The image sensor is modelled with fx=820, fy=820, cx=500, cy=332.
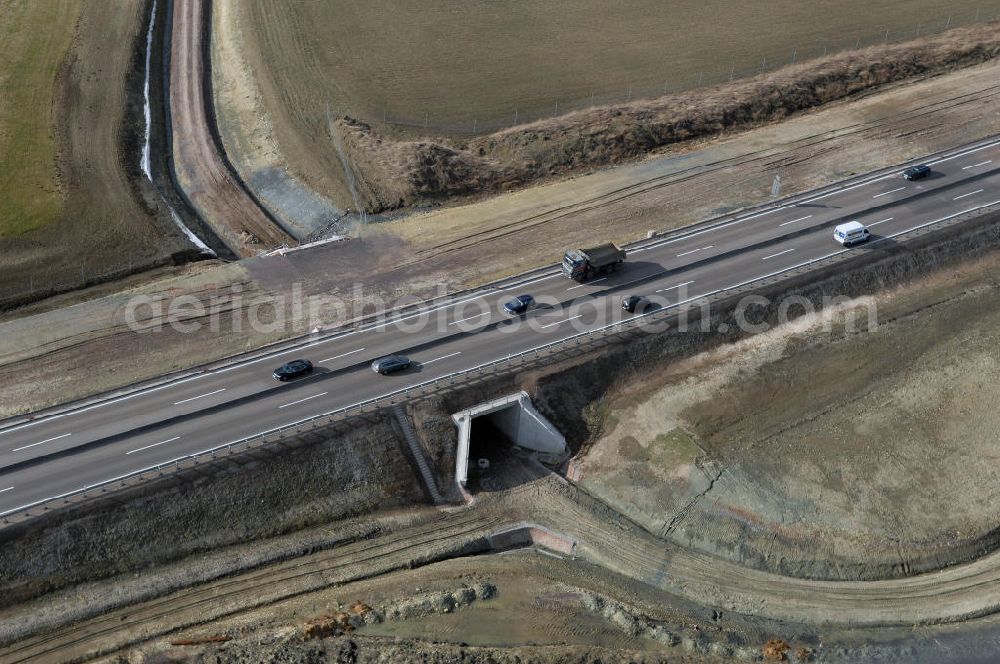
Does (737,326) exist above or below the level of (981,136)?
below

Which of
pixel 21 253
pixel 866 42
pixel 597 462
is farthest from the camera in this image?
pixel 866 42

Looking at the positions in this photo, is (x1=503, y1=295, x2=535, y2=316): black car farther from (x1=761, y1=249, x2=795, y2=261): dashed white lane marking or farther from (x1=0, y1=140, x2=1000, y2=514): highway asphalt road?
(x1=761, y1=249, x2=795, y2=261): dashed white lane marking

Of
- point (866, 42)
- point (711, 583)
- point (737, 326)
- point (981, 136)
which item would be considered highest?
point (866, 42)

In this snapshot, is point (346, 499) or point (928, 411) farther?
point (928, 411)

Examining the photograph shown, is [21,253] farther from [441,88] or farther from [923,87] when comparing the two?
[923,87]

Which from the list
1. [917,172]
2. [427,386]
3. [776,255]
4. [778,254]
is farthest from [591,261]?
[917,172]

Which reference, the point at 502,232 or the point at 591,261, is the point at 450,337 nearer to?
the point at 591,261

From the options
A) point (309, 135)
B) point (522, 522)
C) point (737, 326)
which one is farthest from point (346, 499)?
point (309, 135)

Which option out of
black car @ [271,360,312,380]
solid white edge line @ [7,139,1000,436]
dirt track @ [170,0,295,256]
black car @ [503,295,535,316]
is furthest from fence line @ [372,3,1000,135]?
black car @ [271,360,312,380]
